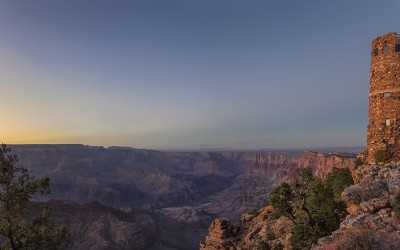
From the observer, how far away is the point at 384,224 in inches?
650

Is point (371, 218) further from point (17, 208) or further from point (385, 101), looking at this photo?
point (17, 208)

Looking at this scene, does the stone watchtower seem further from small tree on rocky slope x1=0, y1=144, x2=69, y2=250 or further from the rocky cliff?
small tree on rocky slope x1=0, y1=144, x2=69, y2=250

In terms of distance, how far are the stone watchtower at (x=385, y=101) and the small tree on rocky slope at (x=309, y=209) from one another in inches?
314

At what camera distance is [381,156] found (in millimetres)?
27641

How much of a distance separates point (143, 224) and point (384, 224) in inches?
4412

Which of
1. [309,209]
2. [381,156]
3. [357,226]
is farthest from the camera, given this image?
[381,156]

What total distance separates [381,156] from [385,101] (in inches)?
200

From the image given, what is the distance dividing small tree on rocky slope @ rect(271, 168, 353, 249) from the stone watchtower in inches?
314

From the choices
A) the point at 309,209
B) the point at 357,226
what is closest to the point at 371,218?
the point at 357,226

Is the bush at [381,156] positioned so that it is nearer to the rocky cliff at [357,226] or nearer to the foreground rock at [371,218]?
the rocky cliff at [357,226]

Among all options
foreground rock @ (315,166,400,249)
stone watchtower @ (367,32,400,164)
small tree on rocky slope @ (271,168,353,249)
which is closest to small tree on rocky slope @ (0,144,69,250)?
small tree on rocky slope @ (271,168,353,249)

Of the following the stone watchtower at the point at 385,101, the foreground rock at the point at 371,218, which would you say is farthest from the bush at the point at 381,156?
the foreground rock at the point at 371,218

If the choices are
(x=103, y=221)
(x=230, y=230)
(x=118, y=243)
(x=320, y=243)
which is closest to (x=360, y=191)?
(x=320, y=243)

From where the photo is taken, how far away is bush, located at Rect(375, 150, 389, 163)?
90.2 feet
